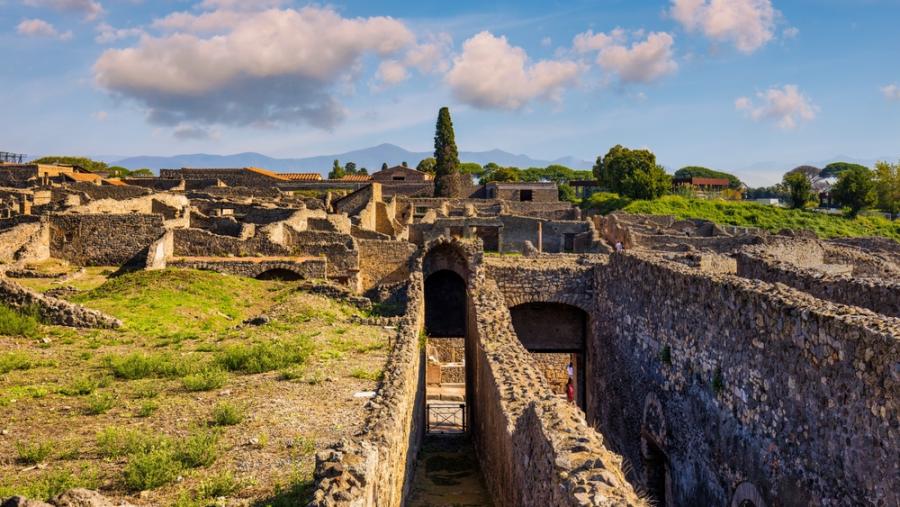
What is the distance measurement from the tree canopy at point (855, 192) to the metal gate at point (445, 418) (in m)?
60.5

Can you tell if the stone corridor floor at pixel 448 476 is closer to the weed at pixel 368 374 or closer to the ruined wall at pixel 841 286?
the weed at pixel 368 374

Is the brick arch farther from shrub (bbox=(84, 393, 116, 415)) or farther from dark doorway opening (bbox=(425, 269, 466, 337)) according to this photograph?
dark doorway opening (bbox=(425, 269, 466, 337))

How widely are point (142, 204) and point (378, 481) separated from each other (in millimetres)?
31094

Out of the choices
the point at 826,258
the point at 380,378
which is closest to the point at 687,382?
the point at 380,378

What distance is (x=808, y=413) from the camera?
8.06 meters

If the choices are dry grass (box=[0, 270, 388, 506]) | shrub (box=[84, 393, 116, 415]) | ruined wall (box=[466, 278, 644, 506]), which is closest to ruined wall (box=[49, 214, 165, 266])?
dry grass (box=[0, 270, 388, 506])

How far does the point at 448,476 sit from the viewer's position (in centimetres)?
1515

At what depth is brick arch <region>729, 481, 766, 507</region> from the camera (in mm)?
9105

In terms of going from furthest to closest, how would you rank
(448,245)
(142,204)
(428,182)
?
1. (428,182)
2. (142,204)
3. (448,245)

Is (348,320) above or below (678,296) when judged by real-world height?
below

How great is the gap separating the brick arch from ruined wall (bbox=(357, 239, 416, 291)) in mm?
22270

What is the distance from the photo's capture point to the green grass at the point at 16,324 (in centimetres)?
1418

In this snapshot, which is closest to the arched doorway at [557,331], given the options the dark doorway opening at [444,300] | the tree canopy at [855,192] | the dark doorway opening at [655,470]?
the dark doorway opening at [444,300]

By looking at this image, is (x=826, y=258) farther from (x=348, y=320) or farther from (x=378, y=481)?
(x=378, y=481)
